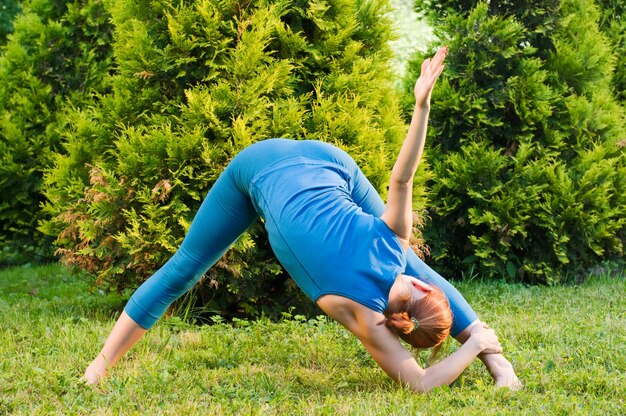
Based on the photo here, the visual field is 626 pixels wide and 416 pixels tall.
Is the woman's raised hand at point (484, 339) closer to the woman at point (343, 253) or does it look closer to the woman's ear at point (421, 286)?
the woman at point (343, 253)

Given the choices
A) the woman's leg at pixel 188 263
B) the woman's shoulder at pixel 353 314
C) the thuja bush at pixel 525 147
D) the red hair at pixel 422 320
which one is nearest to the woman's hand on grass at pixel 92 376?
the woman's leg at pixel 188 263

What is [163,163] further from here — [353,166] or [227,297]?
[353,166]

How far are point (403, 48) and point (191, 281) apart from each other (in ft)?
46.9

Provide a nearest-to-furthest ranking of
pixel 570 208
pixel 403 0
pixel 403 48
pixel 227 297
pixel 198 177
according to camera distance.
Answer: pixel 198 177, pixel 227 297, pixel 570 208, pixel 403 48, pixel 403 0

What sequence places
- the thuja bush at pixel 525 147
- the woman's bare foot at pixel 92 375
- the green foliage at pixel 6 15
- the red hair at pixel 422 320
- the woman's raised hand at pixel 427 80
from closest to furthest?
the woman's raised hand at pixel 427 80 < the red hair at pixel 422 320 < the woman's bare foot at pixel 92 375 < the thuja bush at pixel 525 147 < the green foliage at pixel 6 15

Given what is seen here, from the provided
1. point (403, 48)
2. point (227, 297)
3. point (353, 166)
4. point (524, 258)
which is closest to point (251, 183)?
point (353, 166)

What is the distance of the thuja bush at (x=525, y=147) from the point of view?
257 inches

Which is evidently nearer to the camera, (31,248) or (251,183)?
(251,183)

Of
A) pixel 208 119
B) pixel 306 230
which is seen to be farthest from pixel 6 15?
pixel 306 230

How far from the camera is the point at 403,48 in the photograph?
17.3 meters

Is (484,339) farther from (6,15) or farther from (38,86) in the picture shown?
(6,15)

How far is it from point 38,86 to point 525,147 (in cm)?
476

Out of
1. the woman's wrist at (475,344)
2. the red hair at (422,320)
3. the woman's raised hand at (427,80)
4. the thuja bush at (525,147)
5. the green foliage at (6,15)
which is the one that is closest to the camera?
the woman's raised hand at (427,80)

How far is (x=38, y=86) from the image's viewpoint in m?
7.84
